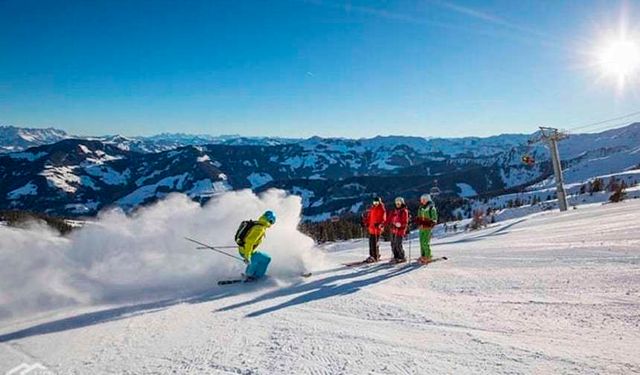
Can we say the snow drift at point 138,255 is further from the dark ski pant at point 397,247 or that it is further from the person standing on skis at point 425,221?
the person standing on skis at point 425,221

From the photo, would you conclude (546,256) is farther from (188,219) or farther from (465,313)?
(188,219)

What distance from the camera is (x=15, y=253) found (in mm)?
10531

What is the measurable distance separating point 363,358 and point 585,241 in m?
11.0

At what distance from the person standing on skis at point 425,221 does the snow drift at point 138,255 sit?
351 cm

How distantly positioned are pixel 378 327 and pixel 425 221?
7186mm

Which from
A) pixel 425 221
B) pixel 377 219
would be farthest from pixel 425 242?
pixel 377 219

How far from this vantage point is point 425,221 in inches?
529

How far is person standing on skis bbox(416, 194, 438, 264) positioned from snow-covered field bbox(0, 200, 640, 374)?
245cm

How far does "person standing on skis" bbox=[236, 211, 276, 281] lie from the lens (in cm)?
1097

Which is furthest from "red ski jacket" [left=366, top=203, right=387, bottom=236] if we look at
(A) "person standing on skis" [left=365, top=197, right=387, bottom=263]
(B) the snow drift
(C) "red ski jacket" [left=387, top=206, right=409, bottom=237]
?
(B) the snow drift

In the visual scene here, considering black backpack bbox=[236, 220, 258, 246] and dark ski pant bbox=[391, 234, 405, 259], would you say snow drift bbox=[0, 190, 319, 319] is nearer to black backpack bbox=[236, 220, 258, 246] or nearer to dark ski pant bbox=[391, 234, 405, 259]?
black backpack bbox=[236, 220, 258, 246]

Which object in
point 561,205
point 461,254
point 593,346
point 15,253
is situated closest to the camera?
point 593,346

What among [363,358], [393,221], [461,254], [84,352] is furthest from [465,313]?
[461,254]

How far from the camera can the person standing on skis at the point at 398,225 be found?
13.7m
